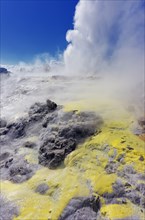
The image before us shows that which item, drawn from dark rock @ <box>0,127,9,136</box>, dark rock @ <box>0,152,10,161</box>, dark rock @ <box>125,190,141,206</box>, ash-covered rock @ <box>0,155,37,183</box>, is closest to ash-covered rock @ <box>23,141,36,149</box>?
ash-covered rock @ <box>0,155,37,183</box>

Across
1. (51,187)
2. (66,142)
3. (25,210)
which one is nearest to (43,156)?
(66,142)

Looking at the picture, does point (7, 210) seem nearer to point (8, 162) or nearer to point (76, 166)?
point (76, 166)

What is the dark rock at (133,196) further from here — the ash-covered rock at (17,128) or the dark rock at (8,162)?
the ash-covered rock at (17,128)

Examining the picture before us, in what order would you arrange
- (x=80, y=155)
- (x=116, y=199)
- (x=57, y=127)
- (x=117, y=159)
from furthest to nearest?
1. (x=57, y=127)
2. (x=80, y=155)
3. (x=117, y=159)
4. (x=116, y=199)

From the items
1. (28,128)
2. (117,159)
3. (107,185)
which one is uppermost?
(28,128)

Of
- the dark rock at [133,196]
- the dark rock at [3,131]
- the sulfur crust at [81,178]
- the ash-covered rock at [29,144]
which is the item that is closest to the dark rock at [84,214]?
the sulfur crust at [81,178]

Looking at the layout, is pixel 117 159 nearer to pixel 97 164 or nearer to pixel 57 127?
pixel 97 164

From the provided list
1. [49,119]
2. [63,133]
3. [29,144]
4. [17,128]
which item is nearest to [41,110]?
[49,119]
